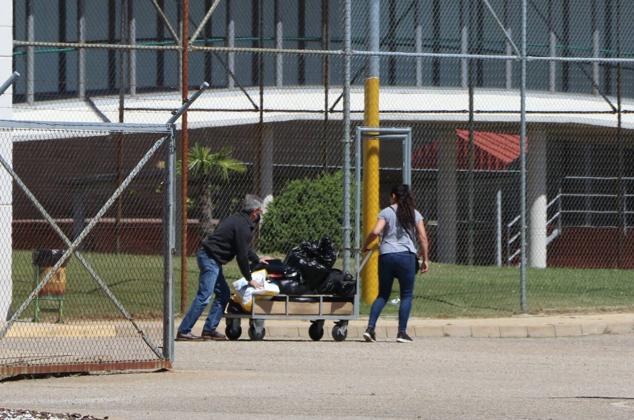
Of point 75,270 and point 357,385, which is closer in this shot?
point 357,385

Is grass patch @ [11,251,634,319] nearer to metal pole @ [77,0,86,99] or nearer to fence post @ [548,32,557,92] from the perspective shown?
metal pole @ [77,0,86,99]

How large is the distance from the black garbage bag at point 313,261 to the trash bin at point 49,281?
2370 mm

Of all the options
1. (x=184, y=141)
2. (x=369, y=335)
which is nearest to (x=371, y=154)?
(x=184, y=141)

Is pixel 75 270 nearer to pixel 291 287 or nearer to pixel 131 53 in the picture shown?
pixel 291 287

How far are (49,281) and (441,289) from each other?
734cm

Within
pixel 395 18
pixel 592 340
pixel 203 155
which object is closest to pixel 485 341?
pixel 592 340

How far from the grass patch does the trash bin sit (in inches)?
5.4

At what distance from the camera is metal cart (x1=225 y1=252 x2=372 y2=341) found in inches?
626

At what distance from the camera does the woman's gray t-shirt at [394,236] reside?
52.1 ft

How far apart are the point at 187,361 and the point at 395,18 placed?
19239 mm

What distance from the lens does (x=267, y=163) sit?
3033 cm

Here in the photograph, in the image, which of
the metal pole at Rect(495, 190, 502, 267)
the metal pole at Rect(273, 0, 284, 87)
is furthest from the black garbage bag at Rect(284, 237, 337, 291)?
the metal pole at Rect(273, 0, 284, 87)

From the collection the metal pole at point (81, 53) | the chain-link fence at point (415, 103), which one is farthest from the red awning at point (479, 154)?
the metal pole at point (81, 53)

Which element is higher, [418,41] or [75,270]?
[418,41]
